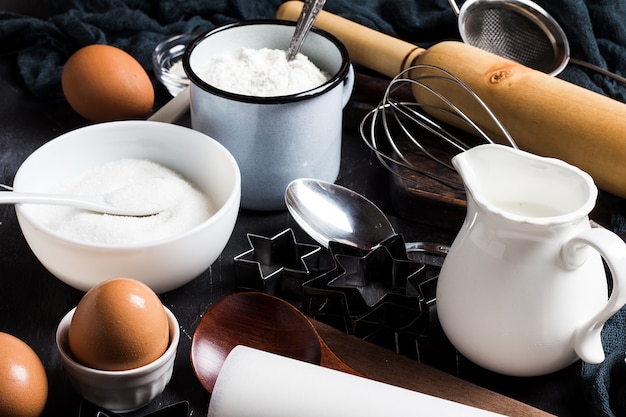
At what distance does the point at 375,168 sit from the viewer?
85 cm

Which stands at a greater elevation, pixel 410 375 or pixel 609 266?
pixel 609 266

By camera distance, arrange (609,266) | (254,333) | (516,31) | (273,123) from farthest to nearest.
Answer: (516,31) < (273,123) < (254,333) < (609,266)

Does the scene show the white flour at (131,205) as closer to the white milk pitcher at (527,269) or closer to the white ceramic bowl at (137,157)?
the white ceramic bowl at (137,157)

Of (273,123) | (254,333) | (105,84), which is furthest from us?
(105,84)

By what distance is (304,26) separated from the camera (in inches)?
31.2

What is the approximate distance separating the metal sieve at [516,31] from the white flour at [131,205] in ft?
1.43

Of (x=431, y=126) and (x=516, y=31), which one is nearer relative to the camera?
(x=431, y=126)

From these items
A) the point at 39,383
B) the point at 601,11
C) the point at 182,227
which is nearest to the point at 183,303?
the point at 182,227

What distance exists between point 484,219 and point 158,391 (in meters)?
0.27

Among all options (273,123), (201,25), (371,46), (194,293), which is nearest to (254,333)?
(194,293)

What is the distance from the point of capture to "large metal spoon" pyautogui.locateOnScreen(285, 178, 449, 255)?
28.3 inches

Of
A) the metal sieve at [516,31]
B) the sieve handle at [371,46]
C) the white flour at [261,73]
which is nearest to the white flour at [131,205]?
the white flour at [261,73]

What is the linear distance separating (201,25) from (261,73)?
13.4 inches

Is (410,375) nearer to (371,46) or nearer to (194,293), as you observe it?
(194,293)
